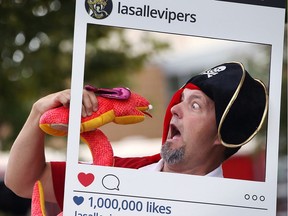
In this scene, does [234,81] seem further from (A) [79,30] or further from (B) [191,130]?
(A) [79,30]

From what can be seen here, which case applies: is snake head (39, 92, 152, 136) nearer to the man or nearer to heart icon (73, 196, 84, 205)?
the man

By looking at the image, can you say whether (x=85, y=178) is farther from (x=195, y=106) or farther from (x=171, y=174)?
(x=195, y=106)

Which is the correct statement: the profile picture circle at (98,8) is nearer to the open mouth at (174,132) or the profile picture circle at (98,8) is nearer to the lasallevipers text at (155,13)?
the lasallevipers text at (155,13)

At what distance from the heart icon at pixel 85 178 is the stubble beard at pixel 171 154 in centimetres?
24

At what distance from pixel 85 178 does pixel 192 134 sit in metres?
0.36

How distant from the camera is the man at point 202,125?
8.91 ft

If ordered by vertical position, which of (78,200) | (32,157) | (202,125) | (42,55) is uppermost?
(42,55)

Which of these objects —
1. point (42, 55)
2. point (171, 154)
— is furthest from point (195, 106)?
point (42, 55)

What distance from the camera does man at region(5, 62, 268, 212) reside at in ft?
8.91

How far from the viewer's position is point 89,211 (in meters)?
2.62

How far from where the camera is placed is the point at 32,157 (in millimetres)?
2771

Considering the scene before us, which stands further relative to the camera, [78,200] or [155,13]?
[155,13]

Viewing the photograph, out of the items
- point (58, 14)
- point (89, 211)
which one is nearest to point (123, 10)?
point (89, 211)

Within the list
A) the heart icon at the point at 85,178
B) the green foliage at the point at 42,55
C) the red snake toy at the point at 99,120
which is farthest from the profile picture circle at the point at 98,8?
the green foliage at the point at 42,55
